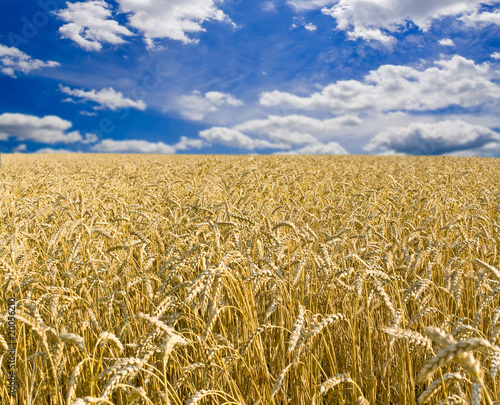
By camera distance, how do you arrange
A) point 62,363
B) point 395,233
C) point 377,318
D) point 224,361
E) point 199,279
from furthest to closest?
point 395,233 → point 377,318 → point 62,363 → point 224,361 → point 199,279

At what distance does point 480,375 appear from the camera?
0.76 metres

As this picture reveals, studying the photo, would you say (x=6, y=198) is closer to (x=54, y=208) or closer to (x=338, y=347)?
(x=54, y=208)

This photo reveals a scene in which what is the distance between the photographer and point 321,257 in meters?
2.44

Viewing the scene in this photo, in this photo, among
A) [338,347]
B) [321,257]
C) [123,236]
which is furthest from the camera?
[123,236]

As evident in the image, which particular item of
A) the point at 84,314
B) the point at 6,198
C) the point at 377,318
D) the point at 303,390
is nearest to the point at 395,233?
the point at 377,318

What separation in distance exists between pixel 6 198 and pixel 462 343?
7.53m

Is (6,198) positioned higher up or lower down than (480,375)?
higher up

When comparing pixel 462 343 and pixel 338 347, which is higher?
pixel 462 343

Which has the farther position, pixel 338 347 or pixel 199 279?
pixel 338 347

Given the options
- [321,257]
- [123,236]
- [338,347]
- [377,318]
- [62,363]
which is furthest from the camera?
[123,236]

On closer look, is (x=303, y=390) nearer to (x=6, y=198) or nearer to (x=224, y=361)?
(x=224, y=361)

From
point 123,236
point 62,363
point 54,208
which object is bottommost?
point 62,363

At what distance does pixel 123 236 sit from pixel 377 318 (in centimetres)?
316

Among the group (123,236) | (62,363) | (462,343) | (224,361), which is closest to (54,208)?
(123,236)
